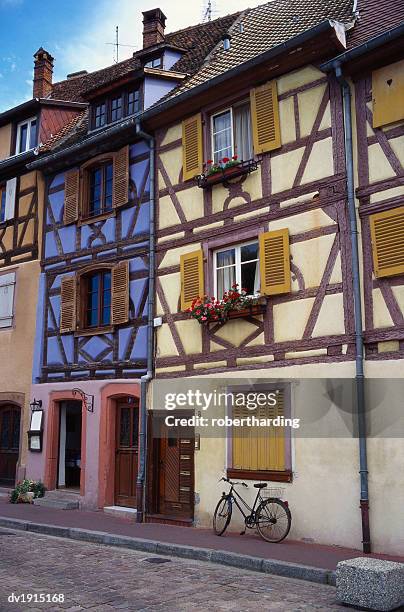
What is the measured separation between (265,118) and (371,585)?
7.93 m

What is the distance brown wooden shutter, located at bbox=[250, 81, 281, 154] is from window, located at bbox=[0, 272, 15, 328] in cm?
773

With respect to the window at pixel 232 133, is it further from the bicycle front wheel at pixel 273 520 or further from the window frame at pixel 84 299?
the bicycle front wheel at pixel 273 520

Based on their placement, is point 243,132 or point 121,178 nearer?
point 243,132

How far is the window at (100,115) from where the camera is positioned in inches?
613

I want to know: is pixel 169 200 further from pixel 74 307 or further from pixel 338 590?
pixel 338 590

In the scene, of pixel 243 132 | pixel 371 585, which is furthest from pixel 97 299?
pixel 371 585

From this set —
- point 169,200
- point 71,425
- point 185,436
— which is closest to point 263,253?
point 169,200

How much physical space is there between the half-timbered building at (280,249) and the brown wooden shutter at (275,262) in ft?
0.06

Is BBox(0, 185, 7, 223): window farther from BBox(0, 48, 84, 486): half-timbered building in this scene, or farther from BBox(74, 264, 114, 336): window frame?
BBox(74, 264, 114, 336): window frame

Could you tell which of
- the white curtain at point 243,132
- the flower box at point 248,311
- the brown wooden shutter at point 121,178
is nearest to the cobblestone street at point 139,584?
the flower box at point 248,311

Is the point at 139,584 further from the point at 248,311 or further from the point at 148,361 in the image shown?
the point at 148,361

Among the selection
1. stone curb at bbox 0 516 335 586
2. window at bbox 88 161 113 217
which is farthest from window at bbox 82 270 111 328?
stone curb at bbox 0 516 335 586

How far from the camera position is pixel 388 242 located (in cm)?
962

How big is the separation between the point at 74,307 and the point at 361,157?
723 centimetres
